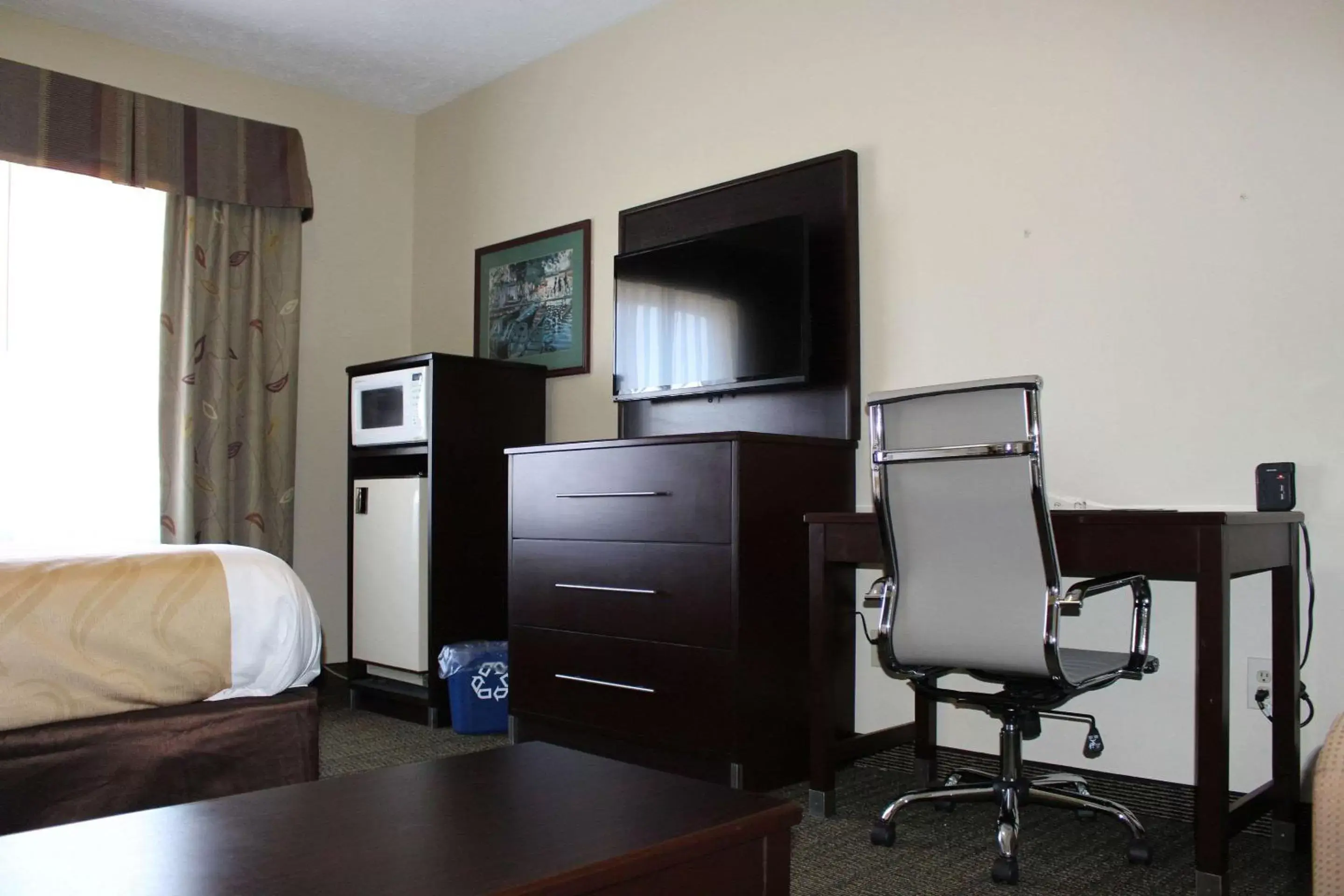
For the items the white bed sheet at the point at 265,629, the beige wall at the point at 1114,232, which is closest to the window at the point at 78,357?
the white bed sheet at the point at 265,629

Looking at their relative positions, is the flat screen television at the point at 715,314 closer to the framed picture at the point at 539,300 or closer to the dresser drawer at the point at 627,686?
the framed picture at the point at 539,300

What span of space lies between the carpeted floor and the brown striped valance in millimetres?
3169

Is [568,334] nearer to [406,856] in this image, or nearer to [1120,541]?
[1120,541]

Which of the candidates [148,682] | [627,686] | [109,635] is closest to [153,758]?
[148,682]

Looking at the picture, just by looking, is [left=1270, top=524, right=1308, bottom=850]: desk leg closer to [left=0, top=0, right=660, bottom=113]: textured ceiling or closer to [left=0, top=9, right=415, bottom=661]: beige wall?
[left=0, top=0, right=660, bottom=113]: textured ceiling

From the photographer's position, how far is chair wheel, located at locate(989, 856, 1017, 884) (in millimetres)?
1997

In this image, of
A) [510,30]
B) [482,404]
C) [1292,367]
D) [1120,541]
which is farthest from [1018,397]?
[510,30]

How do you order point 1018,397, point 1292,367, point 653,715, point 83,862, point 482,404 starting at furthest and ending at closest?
point 482,404 → point 653,715 → point 1292,367 → point 1018,397 → point 83,862

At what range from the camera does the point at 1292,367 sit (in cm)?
228

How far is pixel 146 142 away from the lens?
3916 mm

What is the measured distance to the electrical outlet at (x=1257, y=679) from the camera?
2.34m

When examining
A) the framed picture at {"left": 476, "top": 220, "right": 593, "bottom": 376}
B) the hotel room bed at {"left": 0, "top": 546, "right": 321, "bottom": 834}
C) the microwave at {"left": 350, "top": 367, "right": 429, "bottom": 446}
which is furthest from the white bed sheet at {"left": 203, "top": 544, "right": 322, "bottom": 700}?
the framed picture at {"left": 476, "top": 220, "right": 593, "bottom": 376}

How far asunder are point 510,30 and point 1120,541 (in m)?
2.99

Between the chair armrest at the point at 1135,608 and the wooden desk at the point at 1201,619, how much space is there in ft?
0.13
